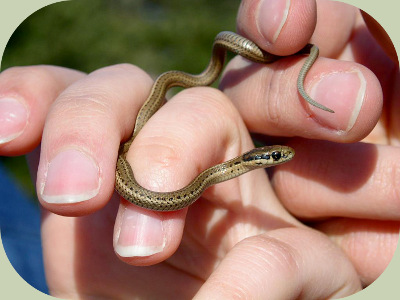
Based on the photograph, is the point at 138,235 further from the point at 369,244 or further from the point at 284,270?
the point at 369,244

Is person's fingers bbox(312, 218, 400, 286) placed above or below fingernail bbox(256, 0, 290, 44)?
below

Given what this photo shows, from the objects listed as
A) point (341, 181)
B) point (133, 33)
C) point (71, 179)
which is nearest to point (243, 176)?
point (341, 181)

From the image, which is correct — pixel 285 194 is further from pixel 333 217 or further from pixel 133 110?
pixel 133 110

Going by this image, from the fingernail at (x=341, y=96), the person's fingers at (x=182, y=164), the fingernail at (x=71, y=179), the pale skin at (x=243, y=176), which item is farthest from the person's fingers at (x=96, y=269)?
the fingernail at (x=341, y=96)

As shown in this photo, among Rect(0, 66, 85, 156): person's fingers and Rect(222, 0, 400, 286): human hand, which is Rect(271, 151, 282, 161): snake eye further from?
Rect(0, 66, 85, 156): person's fingers

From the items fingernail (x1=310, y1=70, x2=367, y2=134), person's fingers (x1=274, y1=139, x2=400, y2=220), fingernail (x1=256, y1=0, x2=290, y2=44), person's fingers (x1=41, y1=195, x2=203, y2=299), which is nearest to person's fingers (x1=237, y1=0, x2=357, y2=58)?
fingernail (x1=256, y1=0, x2=290, y2=44)

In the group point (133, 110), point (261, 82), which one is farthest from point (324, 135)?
point (133, 110)
